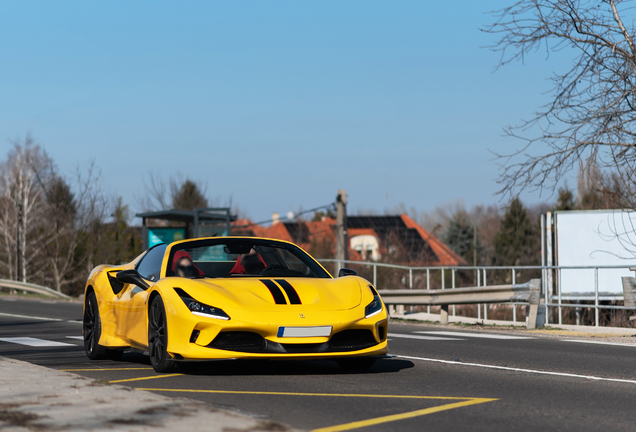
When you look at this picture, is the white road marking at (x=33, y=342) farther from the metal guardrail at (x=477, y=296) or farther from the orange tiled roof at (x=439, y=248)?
the orange tiled roof at (x=439, y=248)

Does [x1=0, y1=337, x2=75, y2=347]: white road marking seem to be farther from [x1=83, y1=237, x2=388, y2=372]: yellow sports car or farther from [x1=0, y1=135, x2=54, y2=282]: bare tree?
[x1=0, y1=135, x2=54, y2=282]: bare tree

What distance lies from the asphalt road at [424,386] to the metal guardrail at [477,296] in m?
3.75

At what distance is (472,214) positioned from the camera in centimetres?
12238

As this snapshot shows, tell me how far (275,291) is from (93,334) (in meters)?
2.83

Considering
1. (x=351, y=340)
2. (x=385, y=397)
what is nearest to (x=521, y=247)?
(x=351, y=340)

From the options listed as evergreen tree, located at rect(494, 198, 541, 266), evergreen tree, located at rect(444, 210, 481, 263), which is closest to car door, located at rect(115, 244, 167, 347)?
evergreen tree, located at rect(494, 198, 541, 266)

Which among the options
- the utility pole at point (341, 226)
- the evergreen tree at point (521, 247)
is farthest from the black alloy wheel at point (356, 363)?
the evergreen tree at point (521, 247)

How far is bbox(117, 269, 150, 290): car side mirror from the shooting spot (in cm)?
807

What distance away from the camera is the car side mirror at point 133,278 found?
26.5ft

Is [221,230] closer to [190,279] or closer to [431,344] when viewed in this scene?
[431,344]

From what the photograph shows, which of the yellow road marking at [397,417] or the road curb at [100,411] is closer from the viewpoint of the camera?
the road curb at [100,411]

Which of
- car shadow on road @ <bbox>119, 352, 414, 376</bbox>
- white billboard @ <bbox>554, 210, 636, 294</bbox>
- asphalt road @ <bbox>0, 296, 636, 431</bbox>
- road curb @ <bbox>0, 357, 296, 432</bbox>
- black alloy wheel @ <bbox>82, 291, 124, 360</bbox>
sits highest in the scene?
white billboard @ <bbox>554, 210, 636, 294</bbox>

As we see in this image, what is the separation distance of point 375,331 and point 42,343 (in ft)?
19.5

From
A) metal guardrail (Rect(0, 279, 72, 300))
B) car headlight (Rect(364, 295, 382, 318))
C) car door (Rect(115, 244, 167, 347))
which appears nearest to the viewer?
car headlight (Rect(364, 295, 382, 318))
